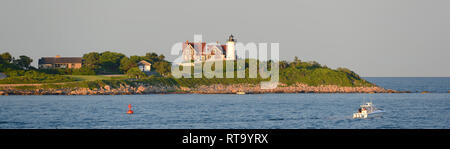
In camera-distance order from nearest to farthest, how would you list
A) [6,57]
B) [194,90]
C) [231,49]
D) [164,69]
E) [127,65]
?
[194,90] → [6,57] → [164,69] → [127,65] → [231,49]

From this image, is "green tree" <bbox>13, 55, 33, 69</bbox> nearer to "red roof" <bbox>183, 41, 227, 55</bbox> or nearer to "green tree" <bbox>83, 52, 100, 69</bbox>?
"green tree" <bbox>83, 52, 100, 69</bbox>

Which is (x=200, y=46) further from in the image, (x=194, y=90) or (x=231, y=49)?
(x=194, y=90)

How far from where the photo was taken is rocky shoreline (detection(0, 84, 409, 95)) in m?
90.1

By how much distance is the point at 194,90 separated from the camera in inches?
4040

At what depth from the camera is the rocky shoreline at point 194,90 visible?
90125 mm

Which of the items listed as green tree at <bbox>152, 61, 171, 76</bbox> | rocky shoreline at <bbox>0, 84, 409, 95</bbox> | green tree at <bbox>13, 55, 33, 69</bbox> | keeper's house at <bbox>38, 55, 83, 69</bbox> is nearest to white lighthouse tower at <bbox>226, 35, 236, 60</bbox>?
green tree at <bbox>152, 61, 171, 76</bbox>

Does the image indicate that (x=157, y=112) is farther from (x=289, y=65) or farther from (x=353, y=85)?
(x=289, y=65)

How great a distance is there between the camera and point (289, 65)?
133125 mm

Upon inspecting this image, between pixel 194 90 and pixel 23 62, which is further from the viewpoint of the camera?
pixel 23 62

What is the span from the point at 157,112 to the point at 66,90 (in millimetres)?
43751

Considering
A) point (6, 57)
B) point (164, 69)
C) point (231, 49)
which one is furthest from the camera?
point (231, 49)

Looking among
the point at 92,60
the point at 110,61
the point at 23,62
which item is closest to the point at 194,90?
the point at 110,61

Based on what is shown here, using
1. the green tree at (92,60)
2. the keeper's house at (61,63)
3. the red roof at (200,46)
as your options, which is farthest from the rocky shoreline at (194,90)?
the keeper's house at (61,63)
